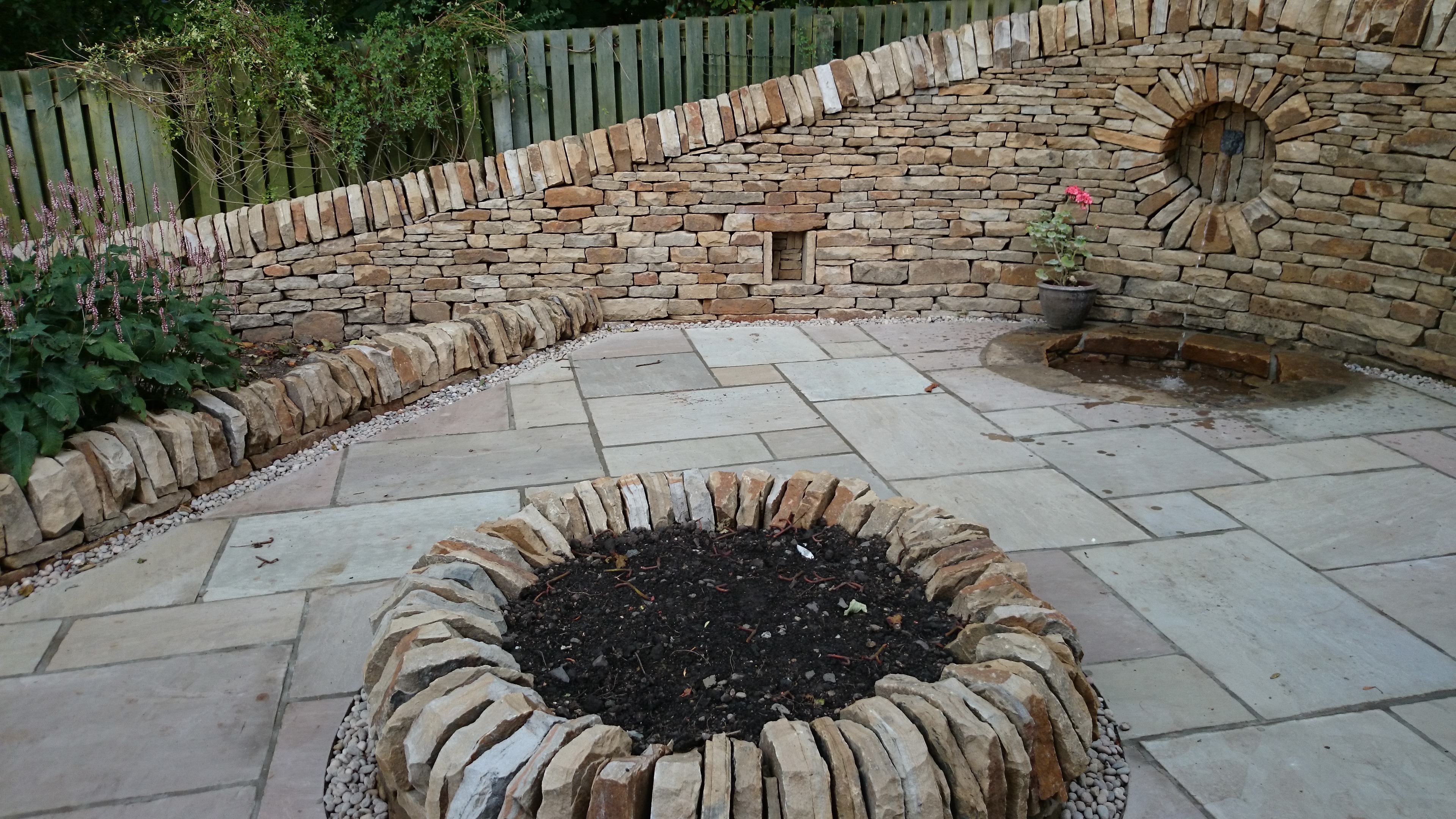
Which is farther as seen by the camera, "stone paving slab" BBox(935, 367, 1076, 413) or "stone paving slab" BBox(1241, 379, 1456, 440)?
"stone paving slab" BBox(935, 367, 1076, 413)

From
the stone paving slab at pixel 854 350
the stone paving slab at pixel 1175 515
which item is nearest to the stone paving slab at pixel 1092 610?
the stone paving slab at pixel 1175 515

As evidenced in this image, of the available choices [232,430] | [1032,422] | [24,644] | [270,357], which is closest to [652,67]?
[270,357]

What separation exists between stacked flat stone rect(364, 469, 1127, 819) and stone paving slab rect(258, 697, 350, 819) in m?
0.18

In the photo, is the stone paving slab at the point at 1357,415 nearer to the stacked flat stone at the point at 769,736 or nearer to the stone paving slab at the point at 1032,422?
the stone paving slab at the point at 1032,422

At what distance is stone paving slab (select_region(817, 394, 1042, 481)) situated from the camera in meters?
4.31

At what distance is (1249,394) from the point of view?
5258 mm

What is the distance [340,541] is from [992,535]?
2.37m

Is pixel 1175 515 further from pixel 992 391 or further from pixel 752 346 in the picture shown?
pixel 752 346

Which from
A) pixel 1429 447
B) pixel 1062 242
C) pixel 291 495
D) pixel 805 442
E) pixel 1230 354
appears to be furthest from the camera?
pixel 1062 242

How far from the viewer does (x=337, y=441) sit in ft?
15.2

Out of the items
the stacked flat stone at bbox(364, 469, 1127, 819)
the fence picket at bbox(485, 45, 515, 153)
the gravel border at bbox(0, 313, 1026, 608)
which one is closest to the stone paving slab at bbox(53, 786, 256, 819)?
the stacked flat stone at bbox(364, 469, 1127, 819)

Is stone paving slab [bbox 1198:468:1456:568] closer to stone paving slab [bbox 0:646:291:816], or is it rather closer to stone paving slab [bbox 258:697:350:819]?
stone paving slab [bbox 258:697:350:819]

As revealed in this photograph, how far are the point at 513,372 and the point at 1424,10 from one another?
16.8 ft

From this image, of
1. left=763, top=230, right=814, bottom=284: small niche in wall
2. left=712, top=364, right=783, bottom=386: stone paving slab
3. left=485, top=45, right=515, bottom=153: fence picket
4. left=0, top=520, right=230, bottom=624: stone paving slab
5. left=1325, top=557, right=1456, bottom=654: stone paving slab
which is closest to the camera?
left=1325, top=557, right=1456, bottom=654: stone paving slab
